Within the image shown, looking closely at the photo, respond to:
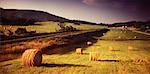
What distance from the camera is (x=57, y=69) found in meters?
13.6

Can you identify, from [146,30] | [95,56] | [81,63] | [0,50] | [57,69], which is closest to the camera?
[57,69]

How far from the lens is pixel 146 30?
4509 centimetres

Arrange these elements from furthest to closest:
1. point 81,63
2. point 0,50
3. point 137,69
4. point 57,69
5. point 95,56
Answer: point 0,50 < point 95,56 < point 81,63 < point 137,69 < point 57,69

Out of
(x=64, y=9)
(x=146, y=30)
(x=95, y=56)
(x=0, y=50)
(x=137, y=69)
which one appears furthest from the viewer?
(x=146, y=30)

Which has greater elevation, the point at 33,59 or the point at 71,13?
the point at 71,13

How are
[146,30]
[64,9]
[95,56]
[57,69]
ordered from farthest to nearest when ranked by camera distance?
[146,30] < [64,9] < [95,56] < [57,69]

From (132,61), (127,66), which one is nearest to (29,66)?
(127,66)

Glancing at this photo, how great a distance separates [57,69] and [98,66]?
2790mm

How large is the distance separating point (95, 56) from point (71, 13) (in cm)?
967

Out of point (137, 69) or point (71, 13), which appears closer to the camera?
point (137, 69)

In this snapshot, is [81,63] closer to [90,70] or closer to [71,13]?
[90,70]

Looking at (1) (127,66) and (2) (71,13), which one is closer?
(1) (127,66)

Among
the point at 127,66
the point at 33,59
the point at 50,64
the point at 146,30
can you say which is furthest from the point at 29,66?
the point at 146,30

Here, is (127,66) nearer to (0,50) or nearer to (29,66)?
(29,66)
